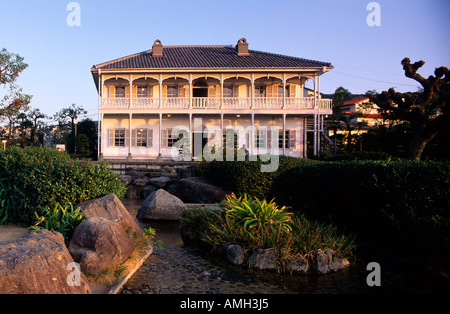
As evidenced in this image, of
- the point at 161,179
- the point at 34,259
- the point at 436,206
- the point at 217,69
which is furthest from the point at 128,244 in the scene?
the point at 217,69

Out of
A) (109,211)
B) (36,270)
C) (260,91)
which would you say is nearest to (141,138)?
(260,91)

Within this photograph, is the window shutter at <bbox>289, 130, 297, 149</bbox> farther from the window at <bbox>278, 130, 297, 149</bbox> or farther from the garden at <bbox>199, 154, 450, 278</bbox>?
the garden at <bbox>199, 154, 450, 278</bbox>

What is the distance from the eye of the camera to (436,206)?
497cm

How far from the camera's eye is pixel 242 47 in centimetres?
2622

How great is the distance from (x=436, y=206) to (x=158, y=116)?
73.3 feet

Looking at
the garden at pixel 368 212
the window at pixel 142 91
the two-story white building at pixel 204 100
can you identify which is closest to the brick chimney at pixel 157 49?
the two-story white building at pixel 204 100

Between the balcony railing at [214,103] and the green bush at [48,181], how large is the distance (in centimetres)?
1735

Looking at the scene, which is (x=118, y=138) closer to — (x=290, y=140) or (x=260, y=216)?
(x=290, y=140)

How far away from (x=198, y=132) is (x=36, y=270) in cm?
2226

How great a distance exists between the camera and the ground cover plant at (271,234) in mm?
5508

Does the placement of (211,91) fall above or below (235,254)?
above

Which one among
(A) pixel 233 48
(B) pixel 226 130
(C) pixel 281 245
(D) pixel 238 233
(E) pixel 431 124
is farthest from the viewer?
(A) pixel 233 48

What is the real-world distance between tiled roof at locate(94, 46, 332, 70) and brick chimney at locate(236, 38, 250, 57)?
41cm

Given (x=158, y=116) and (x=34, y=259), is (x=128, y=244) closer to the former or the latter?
(x=34, y=259)
